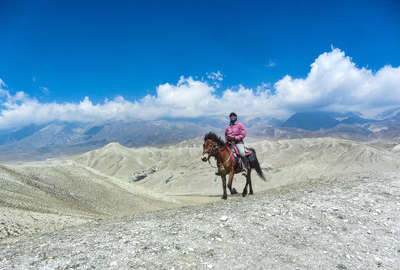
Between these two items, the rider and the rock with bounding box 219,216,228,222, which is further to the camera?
the rider

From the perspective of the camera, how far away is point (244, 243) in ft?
21.1

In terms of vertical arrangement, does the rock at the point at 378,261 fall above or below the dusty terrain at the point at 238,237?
below

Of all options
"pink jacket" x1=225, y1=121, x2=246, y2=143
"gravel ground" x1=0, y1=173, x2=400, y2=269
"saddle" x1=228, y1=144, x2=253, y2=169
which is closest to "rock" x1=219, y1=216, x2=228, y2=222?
"gravel ground" x1=0, y1=173, x2=400, y2=269

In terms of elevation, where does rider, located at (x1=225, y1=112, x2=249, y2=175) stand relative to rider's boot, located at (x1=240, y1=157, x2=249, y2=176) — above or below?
above

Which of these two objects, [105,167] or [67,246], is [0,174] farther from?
[105,167]

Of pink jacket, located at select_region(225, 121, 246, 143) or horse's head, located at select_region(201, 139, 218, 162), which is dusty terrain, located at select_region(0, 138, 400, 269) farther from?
pink jacket, located at select_region(225, 121, 246, 143)

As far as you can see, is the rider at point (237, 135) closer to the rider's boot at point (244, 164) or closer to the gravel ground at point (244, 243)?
the rider's boot at point (244, 164)

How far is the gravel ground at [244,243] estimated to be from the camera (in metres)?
5.54

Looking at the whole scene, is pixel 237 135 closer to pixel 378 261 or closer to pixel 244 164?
pixel 244 164

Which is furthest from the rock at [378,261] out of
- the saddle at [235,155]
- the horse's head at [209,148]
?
the saddle at [235,155]

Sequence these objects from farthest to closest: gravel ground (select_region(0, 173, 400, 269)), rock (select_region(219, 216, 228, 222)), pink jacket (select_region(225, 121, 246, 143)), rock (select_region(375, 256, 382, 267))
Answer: pink jacket (select_region(225, 121, 246, 143)), rock (select_region(219, 216, 228, 222)), rock (select_region(375, 256, 382, 267)), gravel ground (select_region(0, 173, 400, 269))

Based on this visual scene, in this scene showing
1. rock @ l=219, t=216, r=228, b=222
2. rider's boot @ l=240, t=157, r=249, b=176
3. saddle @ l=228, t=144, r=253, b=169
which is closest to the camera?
rock @ l=219, t=216, r=228, b=222

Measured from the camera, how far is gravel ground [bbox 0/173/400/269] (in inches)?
218

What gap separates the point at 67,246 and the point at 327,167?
86563mm
